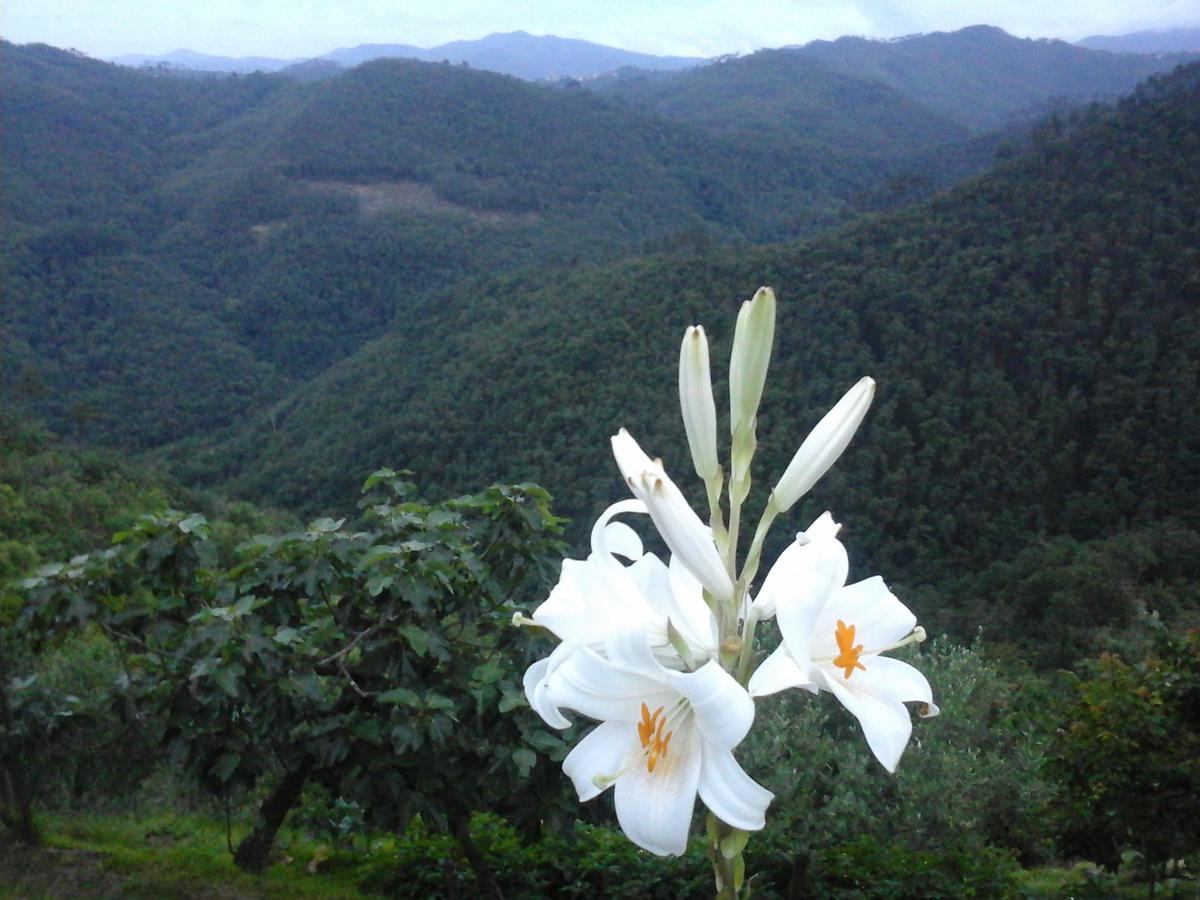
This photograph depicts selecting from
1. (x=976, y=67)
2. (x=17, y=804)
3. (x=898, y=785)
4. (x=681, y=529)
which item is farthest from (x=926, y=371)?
(x=976, y=67)

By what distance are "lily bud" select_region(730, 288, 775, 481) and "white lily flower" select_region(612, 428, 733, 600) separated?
0.38 ft

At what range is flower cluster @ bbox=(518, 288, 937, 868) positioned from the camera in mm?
979

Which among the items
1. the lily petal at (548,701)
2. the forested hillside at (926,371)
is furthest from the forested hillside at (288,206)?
the lily petal at (548,701)

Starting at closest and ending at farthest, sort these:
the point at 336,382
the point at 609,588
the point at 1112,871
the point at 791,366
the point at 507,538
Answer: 1. the point at 609,588
2. the point at 507,538
3. the point at 1112,871
4. the point at 791,366
5. the point at 336,382

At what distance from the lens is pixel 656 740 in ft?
3.33

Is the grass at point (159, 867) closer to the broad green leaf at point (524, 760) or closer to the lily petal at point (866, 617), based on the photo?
the broad green leaf at point (524, 760)

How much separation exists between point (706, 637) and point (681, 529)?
0.16m

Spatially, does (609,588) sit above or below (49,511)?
above

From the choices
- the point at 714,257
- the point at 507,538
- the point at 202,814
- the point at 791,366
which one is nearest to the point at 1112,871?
the point at 507,538

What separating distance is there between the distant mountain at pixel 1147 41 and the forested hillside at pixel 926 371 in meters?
136

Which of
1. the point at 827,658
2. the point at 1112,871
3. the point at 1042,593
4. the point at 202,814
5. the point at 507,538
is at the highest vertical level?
the point at 827,658

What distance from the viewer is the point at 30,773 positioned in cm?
468

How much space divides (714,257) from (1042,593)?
77.7ft

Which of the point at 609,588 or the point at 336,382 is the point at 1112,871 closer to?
the point at 609,588
